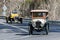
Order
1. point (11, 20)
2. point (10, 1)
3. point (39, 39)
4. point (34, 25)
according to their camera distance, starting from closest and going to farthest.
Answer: point (39, 39) < point (34, 25) < point (11, 20) < point (10, 1)

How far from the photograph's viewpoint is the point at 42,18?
24.0m

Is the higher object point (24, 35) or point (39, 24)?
point (39, 24)

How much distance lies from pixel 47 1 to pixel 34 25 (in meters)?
30.3

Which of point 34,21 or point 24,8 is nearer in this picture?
point 34,21

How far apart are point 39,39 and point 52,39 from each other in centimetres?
87

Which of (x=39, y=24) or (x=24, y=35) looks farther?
(x=39, y=24)

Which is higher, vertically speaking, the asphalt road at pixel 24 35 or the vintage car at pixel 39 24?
the vintage car at pixel 39 24

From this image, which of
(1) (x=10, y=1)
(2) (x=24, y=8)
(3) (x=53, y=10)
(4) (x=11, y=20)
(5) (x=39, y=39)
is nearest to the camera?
(5) (x=39, y=39)

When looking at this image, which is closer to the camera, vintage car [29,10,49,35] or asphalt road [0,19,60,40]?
asphalt road [0,19,60,40]

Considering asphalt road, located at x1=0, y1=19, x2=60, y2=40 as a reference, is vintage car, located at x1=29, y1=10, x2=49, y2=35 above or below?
above

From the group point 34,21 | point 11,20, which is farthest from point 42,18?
point 11,20

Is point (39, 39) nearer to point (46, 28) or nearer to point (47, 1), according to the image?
point (46, 28)

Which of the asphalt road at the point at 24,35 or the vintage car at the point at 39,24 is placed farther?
the vintage car at the point at 39,24

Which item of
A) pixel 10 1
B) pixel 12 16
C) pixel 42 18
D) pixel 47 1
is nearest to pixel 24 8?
pixel 47 1
